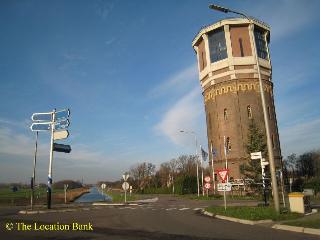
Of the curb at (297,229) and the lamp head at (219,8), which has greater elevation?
the lamp head at (219,8)

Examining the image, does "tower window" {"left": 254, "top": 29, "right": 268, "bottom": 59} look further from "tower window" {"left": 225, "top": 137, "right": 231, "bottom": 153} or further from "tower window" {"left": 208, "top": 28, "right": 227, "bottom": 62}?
"tower window" {"left": 225, "top": 137, "right": 231, "bottom": 153}

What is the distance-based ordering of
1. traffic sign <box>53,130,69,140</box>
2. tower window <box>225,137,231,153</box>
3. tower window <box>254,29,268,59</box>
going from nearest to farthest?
traffic sign <box>53,130,69,140</box> < tower window <box>225,137,231,153</box> < tower window <box>254,29,268,59</box>

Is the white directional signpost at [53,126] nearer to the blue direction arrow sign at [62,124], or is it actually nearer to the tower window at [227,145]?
the blue direction arrow sign at [62,124]

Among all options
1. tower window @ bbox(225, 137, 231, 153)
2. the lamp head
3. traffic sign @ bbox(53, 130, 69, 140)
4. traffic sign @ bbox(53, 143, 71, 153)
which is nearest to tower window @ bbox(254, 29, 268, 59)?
tower window @ bbox(225, 137, 231, 153)

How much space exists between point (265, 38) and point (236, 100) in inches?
462

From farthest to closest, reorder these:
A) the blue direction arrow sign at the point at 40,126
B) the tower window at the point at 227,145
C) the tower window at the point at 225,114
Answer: the tower window at the point at 225,114 < the tower window at the point at 227,145 < the blue direction arrow sign at the point at 40,126

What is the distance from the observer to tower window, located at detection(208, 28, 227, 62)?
49834 millimetres

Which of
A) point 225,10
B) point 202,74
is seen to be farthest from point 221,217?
point 202,74

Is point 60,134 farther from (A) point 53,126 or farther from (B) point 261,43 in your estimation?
(B) point 261,43

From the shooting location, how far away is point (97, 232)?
12.7m

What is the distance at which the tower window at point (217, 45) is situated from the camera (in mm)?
49834

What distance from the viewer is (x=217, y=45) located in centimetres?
5062

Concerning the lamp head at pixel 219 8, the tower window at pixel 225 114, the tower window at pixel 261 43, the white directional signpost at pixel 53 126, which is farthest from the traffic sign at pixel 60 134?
the tower window at pixel 261 43

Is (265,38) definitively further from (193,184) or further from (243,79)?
(193,184)
